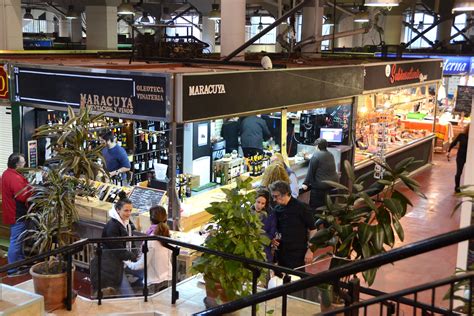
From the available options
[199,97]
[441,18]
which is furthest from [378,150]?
[441,18]

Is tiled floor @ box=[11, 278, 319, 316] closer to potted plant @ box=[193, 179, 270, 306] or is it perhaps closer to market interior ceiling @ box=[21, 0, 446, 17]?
potted plant @ box=[193, 179, 270, 306]

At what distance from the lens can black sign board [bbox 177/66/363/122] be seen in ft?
22.6

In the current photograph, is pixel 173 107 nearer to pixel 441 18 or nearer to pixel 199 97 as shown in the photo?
pixel 199 97

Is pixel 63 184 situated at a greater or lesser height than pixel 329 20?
lesser

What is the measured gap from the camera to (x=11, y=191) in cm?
735

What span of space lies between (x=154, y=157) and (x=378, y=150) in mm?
5180

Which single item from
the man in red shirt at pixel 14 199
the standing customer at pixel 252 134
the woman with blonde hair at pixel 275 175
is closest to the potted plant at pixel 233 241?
the woman with blonde hair at pixel 275 175

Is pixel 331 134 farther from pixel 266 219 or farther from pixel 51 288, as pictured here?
pixel 51 288

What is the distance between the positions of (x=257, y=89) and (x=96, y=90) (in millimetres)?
2138

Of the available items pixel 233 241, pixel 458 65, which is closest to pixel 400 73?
pixel 458 65

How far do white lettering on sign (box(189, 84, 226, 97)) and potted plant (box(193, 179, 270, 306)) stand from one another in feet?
7.47

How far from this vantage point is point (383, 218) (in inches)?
156

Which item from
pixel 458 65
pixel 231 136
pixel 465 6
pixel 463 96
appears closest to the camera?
pixel 465 6

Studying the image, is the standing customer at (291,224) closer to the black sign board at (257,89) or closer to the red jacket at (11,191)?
the black sign board at (257,89)
